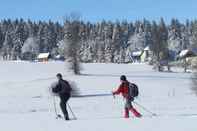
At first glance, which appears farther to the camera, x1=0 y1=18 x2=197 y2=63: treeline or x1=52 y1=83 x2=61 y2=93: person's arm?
x1=0 y1=18 x2=197 y2=63: treeline

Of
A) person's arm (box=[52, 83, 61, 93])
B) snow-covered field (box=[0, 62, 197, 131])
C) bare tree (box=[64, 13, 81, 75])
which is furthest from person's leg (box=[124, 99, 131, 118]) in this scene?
bare tree (box=[64, 13, 81, 75])

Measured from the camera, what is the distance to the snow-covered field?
16422 millimetres

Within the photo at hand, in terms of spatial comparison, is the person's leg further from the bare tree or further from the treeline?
the treeline

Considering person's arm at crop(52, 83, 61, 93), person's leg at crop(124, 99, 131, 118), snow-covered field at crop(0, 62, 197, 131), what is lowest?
snow-covered field at crop(0, 62, 197, 131)

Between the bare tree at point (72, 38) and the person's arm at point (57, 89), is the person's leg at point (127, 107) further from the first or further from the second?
the bare tree at point (72, 38)

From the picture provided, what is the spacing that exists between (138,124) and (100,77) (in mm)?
67349

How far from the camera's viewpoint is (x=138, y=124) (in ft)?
53.6

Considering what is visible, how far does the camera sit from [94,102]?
4203cm

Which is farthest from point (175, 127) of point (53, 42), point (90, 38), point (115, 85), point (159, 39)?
point (53, 42)

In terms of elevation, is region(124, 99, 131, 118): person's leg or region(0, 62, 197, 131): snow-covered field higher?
region(124, 99, 131, 118): person's leg

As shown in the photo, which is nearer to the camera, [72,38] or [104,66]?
[72,38]

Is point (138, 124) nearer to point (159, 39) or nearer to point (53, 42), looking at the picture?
point (159, 39)

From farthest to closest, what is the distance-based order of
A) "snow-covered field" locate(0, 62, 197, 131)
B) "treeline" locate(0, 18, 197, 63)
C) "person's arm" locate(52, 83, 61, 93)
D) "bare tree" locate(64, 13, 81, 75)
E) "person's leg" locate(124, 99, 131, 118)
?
"treeline" locate(0, 18, 197, 63)
"bare tree" locate(64, 13, 81, 75)
"person's leg" locate(124, 99, 131, 118)
"person's arm" locate(52, 83, 61, 93)
"snow-covered field" locate(0, 62, 197, 131)

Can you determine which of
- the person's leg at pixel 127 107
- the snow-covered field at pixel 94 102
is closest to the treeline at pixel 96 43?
the snow-covered field at pixel 94 102
